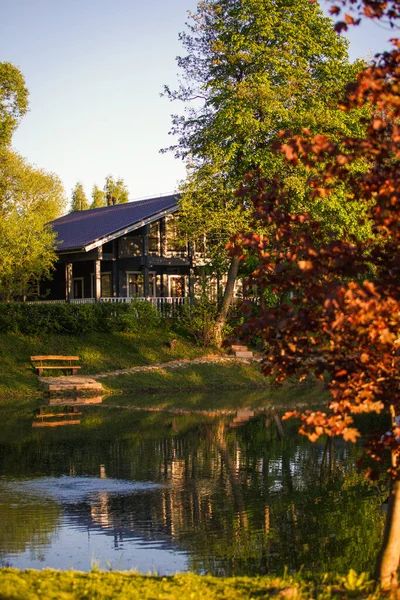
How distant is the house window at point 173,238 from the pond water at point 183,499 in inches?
858

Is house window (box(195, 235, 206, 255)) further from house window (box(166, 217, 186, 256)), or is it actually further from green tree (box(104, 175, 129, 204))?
green tree (box(104, 175, 129, 204))

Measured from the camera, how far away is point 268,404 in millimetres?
28016

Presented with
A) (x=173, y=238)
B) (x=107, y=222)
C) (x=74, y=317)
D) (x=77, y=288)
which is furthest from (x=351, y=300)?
(x=77, y=288)

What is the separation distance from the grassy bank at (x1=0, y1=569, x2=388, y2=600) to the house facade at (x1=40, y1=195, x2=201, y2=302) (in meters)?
33.3

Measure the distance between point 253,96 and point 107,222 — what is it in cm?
1316

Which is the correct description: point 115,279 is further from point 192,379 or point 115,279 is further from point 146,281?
point 192,379

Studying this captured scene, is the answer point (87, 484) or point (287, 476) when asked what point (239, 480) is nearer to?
point (287, 476)

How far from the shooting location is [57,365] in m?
33.3

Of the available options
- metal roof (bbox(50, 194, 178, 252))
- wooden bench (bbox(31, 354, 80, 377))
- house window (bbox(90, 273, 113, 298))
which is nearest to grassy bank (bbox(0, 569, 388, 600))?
wooden bench (bbox(31, 354, 80, 377))

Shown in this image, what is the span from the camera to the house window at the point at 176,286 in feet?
159

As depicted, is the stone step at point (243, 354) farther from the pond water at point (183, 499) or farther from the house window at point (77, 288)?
the pond water at point (183, 499)

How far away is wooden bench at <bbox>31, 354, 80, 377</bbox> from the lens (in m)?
32.0

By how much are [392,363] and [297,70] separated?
30951 mm

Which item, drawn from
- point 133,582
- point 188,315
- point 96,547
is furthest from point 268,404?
point 133,582
